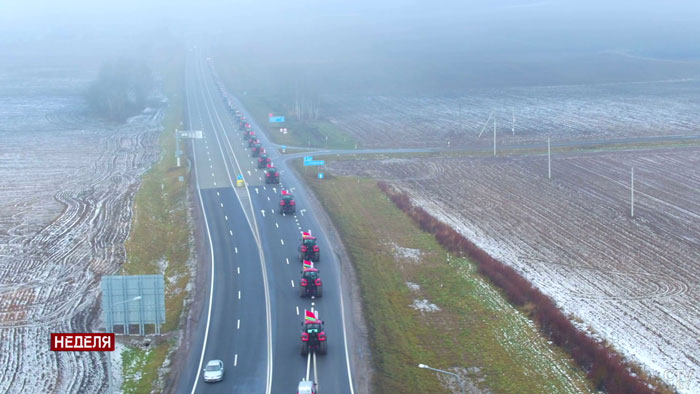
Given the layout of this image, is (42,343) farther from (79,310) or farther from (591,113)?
(591,113)

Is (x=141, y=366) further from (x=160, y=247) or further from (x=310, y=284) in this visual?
(x=160, y=247)

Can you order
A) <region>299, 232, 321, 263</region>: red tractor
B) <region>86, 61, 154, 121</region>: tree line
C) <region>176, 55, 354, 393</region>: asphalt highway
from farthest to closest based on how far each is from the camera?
<region>86, 61, 154, 121</region>: tree line → <region>299, 232, 321, 263</region>: red tractor → <region>176, 55, 354, 393</region>: asphalt highway

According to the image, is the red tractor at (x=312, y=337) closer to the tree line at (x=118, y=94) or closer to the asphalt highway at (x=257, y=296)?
the asphalt highway at (x=257, y=296)

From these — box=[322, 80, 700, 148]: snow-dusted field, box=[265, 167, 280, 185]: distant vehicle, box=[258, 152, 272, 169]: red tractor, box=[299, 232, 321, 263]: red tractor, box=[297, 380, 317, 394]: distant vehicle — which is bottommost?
box=[297, 380, 317, 394]: distant vehicle

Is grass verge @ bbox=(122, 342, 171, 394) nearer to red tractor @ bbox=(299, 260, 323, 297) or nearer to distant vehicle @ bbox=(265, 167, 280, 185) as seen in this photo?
red tractor @ bbox=(299, 260, 323, 297)

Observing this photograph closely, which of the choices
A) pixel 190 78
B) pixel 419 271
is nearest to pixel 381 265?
pixel 419 271

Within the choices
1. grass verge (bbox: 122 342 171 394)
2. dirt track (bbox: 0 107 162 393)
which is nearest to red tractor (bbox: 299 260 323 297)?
grass verge (bbox: 122 342 171 394)
